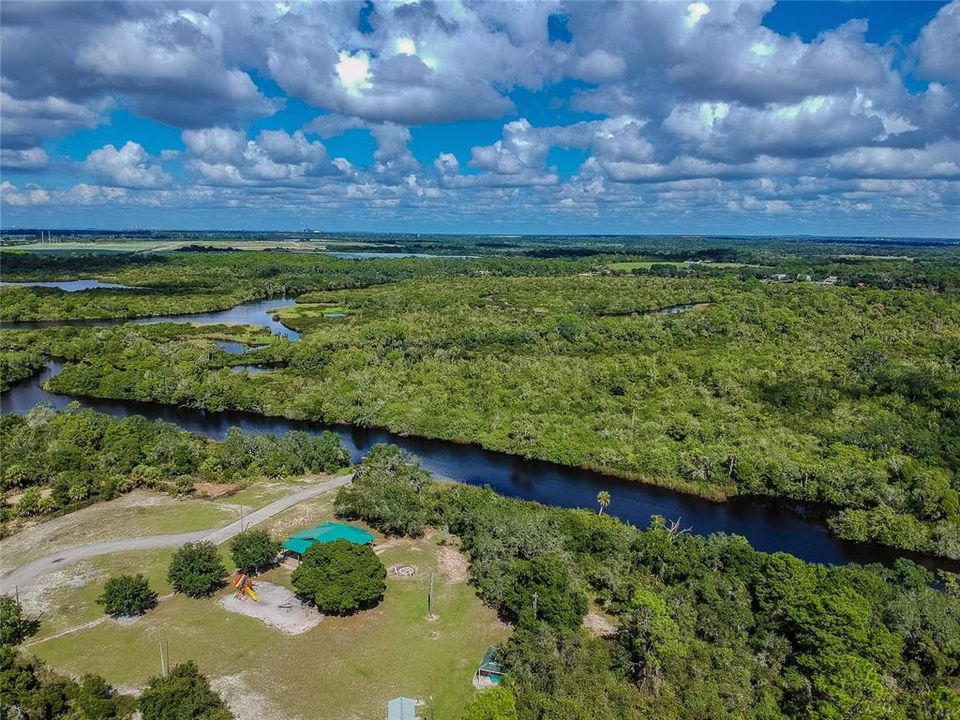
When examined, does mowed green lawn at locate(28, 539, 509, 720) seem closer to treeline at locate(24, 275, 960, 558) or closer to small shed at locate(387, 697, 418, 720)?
small shed at locate(387, 697, 418, 720)

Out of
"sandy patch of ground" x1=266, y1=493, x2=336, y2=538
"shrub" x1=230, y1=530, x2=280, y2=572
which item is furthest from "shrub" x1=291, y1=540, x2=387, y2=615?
"sandy patch of ground" x1=266, y1=493, x2=336, y2=538

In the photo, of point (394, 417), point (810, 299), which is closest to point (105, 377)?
point (394, 417)

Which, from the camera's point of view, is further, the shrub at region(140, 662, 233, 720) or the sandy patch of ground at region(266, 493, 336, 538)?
the sandy patch of ground at region(266, 493, 336, 538)

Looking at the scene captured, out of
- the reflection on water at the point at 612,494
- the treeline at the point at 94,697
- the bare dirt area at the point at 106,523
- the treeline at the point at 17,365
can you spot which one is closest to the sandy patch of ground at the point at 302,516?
the bare dirt area at the point at 106,523

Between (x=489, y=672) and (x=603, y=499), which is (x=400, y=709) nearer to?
(x=489, y=672)

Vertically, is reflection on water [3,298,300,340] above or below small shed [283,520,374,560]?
above

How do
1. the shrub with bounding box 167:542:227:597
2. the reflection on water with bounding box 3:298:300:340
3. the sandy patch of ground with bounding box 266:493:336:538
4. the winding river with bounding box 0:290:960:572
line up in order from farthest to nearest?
the reflection on water with bounding box 3:298:300:340, the winding river with bounding box 0:290:960:572, the sandy patch of ground with bounding box 266:493:336:538, the shrub with bounding box 167:542:227:597
